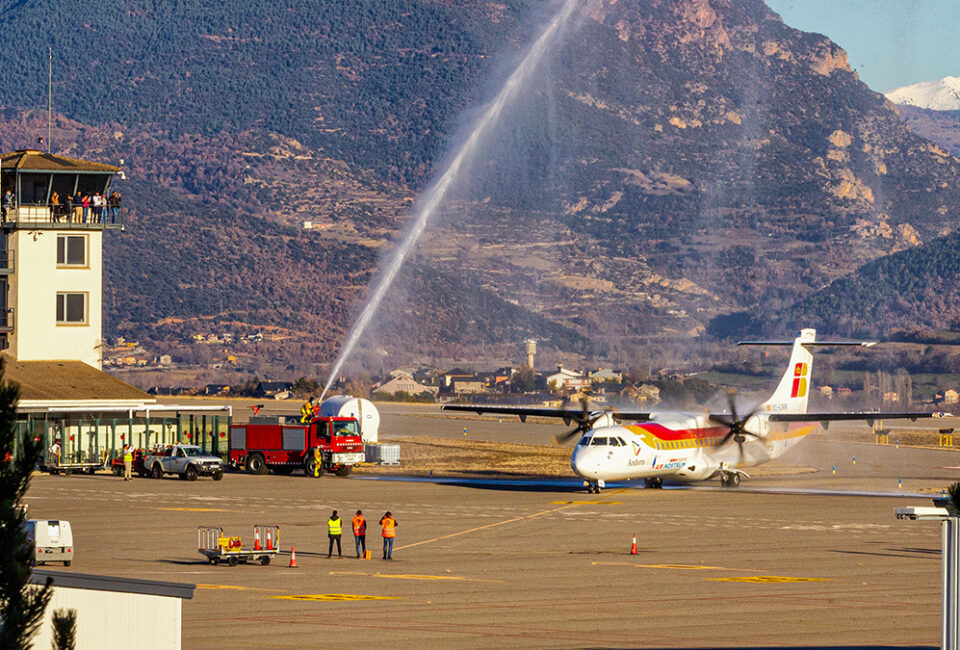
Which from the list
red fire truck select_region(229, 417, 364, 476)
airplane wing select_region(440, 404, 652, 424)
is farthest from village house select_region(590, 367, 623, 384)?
airplane wing select_region(440, 404, 652, 424)

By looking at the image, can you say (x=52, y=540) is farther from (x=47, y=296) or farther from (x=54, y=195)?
(x=54, y=195)

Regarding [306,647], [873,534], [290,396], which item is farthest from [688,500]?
[290,396]

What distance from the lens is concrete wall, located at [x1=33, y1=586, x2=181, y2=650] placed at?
2372 cm

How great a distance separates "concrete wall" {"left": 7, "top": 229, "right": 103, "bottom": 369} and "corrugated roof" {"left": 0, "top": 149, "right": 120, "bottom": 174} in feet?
13.4

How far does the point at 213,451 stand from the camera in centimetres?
7894

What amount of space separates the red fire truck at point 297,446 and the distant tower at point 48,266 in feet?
53.9

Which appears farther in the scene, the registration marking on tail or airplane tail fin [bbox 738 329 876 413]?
airplane tail fin [bbox 738 329 876 413]

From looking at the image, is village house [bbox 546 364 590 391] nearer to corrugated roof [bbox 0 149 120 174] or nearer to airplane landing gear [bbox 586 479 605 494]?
corrugated roof [bbox 0 149 120 174]

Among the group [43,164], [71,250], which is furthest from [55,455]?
[43,164]

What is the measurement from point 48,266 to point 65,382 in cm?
780

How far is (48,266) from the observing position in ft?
275

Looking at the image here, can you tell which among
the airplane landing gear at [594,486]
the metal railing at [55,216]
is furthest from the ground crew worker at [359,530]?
the metal railing at [55,216]

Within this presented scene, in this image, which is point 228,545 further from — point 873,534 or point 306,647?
point 873,534

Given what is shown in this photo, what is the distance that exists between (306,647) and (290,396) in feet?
447
